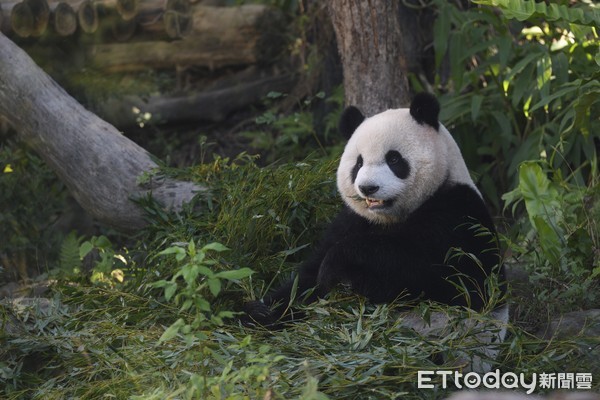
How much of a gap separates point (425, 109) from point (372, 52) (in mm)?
1754

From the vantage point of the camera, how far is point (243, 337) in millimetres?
3943

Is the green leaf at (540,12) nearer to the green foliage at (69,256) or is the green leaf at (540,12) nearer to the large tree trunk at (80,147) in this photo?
the large tree trunk at (80,147)

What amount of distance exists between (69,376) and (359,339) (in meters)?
1.27

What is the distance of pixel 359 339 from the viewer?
3.72m

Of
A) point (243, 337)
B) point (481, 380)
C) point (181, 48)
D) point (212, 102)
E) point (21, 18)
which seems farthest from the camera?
point (212, 102)

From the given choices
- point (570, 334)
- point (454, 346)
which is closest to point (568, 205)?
point (570, 334)

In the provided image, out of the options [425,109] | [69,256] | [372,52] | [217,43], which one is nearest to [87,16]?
[217,43]

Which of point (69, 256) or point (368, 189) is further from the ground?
point (368, 189)

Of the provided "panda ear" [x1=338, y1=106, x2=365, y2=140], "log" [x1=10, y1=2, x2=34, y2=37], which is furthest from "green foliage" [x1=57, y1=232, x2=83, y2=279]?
"panda ear" [x1=338, y1=106, x2=365, y2=140]

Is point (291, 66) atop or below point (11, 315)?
atop

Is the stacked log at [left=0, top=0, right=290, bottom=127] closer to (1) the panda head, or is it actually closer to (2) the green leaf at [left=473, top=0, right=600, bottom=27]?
(2) the green leaf at [left=473, top=0, right=600, bottom=27]

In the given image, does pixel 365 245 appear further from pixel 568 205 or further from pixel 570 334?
pixel 568 205

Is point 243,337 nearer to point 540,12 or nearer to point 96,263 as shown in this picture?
point 96,263

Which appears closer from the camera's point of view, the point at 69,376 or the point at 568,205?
the point at 69,376
